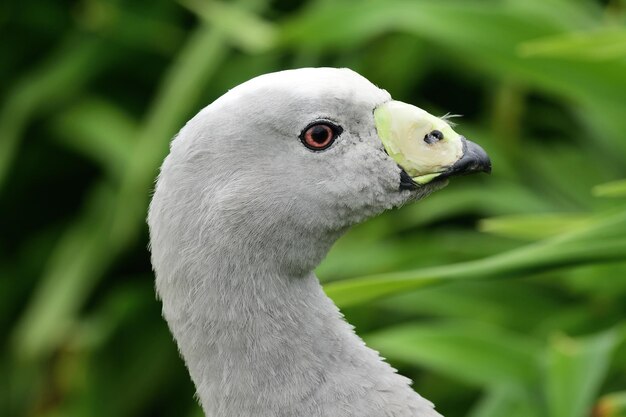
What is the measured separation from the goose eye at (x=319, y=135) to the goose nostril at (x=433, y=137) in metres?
0.10

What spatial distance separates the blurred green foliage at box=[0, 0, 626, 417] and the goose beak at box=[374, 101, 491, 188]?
11.7 inches

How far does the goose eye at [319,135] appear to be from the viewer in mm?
1354

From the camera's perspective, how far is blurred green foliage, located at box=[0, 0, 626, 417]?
2020mm

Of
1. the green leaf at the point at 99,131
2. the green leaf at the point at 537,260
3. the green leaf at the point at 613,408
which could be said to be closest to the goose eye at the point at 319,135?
the green leaf at the point at 537,260

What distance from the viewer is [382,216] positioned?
9.12 ft

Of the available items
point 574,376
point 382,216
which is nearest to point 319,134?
point 574,376

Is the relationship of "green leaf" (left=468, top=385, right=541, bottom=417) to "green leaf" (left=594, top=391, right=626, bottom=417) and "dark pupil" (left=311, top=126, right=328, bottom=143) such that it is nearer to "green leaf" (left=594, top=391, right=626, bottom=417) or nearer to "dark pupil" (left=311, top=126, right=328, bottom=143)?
"green leaf" (left=594, top=391, right=626, bottom=417)

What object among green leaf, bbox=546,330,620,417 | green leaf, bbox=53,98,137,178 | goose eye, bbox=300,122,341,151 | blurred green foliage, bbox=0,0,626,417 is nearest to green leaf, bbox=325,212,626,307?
blurred green foliage, bbox=0,0,626,417

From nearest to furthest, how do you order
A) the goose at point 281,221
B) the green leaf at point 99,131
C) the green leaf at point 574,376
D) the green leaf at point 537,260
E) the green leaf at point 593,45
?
the goose at point 281,221
the green leaf at point 537,260
the green leaf at point 574,376
the green leaf at point 593,45
the green leaf at point 99,131

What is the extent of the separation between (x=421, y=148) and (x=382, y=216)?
1.41 meters

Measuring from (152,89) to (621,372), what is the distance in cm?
153

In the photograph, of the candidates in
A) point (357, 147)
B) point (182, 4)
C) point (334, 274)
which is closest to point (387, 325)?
point (334, 274)

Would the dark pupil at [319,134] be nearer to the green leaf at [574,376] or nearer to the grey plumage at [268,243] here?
the grey plumage at [268,243]

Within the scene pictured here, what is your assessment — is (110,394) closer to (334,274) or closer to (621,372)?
(334,274)
